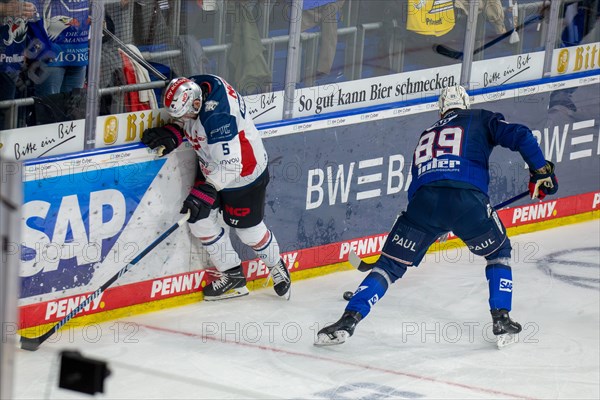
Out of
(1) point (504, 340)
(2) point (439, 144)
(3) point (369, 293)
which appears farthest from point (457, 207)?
(1) point (504, 340)

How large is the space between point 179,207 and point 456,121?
1.51m

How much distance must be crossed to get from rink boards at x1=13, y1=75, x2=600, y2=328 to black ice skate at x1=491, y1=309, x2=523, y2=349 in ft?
4.39

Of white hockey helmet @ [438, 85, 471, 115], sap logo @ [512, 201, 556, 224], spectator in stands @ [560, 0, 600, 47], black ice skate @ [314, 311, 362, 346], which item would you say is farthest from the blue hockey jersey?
spectator in stands @ [560, 0, 600, 47]

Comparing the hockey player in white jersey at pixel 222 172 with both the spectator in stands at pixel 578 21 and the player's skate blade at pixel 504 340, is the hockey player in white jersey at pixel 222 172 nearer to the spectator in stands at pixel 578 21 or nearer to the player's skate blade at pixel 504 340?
the player's skate blade at pixel 504 340

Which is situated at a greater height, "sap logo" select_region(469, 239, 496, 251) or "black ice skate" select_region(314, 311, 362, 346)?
"sap logo" select_region(469, 239, 496, 251)

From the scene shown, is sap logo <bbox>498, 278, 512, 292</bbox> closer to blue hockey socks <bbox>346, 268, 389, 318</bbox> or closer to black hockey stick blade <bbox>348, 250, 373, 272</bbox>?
blue hockey socks <bbox>346, 268, 389, 318</bbox>

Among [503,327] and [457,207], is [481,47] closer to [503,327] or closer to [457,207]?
[457,207]

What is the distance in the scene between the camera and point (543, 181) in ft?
18.2

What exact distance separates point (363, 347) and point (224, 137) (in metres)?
→ 1.26

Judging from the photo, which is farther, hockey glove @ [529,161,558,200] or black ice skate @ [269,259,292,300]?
black ice skate @ [269,259,292,300]

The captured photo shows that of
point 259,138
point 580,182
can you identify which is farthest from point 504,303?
point 580,182

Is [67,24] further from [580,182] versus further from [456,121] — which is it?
[580,182]

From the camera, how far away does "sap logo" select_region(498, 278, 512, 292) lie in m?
5.60

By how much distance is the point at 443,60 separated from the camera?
7.00m
